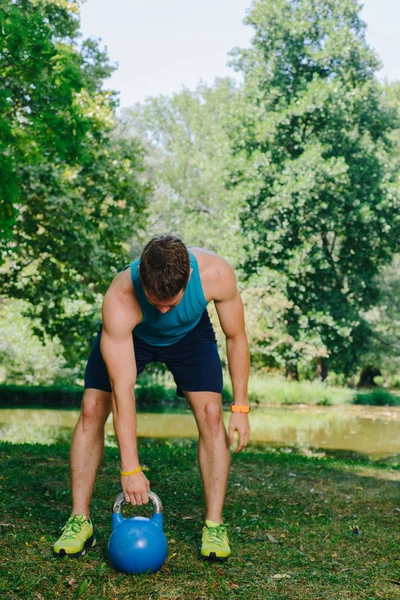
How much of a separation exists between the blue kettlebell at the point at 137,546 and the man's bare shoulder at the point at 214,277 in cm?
122

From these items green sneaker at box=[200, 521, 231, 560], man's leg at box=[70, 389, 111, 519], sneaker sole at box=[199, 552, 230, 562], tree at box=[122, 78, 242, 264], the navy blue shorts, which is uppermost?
tree at box=[122, 78, 242, 264]

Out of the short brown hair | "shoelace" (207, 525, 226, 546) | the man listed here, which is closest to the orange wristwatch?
the man

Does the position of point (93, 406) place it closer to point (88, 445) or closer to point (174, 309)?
point (88, 445)

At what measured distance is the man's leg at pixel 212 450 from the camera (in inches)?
159

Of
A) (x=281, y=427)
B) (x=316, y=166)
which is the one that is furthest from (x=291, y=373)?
(x=281, y=427)

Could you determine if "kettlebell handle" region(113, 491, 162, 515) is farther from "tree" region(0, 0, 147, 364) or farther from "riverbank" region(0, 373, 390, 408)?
"riverbank" region(0, 373, 390, 408)

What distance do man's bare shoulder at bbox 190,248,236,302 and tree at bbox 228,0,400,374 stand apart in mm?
18419

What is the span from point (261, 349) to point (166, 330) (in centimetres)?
2139

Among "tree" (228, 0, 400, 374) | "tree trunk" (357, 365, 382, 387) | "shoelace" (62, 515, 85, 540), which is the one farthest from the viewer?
"tree trunk" (357, 365, 382, 387)

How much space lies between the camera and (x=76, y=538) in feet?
12.3

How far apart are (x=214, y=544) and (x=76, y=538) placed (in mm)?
801

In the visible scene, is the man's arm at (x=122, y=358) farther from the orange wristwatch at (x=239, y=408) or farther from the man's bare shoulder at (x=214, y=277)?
the orange wristwatch at (x=239, y=408)

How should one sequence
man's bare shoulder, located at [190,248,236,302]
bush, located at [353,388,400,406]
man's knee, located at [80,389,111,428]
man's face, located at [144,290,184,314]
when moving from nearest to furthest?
man's face, located at [144,290,184,314] < man's bare shoulder, located at [190,248,236,302] < man's knee, located at [80,389,111,428] < bush, located at [353,388,400,406]

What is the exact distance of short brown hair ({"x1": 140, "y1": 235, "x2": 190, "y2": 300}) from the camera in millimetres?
3357
